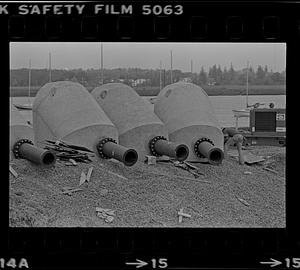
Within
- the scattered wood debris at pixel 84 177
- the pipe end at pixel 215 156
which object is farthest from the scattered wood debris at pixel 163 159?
the scattered wood debris at pixel 84 177

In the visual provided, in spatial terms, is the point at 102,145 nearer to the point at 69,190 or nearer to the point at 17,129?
the point at 69,190

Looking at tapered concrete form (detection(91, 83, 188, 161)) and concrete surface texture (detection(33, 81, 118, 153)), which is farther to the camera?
tapered concrete form (detection(91, 83, 188, 161))

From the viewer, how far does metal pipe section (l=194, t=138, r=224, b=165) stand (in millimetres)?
5016

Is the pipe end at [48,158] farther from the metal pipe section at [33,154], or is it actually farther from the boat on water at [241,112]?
the boat on water at [241,112]

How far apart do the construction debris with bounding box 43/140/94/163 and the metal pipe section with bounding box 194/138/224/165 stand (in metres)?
1.07

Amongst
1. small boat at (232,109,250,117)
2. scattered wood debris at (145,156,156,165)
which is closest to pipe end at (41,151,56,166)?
scattered wood debris at (145,156,156,165)

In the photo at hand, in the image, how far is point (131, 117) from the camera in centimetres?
515

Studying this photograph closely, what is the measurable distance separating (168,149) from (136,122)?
1.44ft

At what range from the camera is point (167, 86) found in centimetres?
492

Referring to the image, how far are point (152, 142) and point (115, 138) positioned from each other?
0.40m

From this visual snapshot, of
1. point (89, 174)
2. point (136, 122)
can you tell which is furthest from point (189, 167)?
point (89, 174)

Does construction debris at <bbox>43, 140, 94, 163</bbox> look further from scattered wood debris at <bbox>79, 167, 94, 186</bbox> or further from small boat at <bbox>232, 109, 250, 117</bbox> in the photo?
small boat at <bbox>232, 109, 250, 117</bbox>
